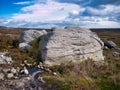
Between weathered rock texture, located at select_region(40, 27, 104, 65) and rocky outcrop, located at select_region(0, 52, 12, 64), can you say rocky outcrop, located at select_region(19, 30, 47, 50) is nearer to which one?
rocky outcrop, located at select_region(0, 52, 12, 64)

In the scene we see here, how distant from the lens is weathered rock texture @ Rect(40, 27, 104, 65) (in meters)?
19.8

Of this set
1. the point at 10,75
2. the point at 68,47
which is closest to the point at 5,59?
the point at 10,75

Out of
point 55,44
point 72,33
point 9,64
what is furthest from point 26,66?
point 72,33

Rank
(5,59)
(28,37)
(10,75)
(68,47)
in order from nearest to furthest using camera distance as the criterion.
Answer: (10,75), (5,59), (68,47), (28,37)

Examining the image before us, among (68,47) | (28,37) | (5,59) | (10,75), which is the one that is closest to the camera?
(10,75)

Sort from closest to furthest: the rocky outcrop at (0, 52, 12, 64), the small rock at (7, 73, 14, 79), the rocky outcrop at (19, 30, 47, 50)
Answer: the small rock at (7, 73, 14, 79) < the rocky outcrop at (0, 52, 12, 64) < the rocky outcrop at (19, 30, 47, 50)

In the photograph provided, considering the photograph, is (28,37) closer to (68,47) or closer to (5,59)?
(5,59)

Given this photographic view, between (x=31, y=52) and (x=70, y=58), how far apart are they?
363 centimetres

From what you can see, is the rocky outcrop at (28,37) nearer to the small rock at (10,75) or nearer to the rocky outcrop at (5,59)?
the rocky outcrop at (5,59)

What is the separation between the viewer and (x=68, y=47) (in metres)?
20.8

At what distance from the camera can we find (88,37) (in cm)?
2205

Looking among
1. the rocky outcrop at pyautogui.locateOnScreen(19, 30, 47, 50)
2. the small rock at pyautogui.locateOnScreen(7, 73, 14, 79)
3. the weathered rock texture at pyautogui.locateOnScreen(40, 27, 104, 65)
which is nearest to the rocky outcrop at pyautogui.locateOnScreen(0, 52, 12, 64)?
the weathered rock texture at pyautogui.locateOnScreen(40, 27, 104, 65)

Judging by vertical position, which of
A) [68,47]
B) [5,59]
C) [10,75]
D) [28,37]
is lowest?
[10,75]

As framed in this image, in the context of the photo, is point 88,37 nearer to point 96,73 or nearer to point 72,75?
point 96,73
